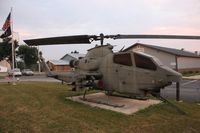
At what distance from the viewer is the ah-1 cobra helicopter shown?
895 cm

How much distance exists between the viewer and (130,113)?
9.03m

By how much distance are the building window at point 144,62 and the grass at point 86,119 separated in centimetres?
174

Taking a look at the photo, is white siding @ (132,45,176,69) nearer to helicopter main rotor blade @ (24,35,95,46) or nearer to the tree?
helicopter main rotor blade @ (24,35,95,46)

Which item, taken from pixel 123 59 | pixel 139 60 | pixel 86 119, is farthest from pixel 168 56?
pixel 86 119

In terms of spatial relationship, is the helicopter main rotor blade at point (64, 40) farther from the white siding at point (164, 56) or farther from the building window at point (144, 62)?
the white siding at point (164, 56)

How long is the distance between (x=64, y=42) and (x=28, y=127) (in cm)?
492

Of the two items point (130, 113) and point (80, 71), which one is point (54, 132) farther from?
point (80, 71)

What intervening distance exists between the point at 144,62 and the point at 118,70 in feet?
4.35

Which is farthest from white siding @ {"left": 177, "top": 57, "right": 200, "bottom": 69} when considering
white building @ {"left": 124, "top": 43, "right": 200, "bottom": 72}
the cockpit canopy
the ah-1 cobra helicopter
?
the cockpit canopy

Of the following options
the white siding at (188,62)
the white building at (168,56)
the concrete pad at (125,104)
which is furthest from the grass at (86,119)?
the white siding at (188,62)

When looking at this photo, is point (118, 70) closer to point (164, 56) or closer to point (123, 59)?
point (123, 59)

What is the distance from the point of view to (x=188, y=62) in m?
49.4

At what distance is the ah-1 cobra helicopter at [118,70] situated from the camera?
29.4ft

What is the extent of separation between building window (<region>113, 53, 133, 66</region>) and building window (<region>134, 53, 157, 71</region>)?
32 cm
